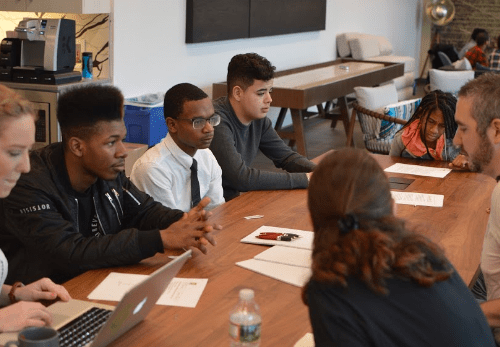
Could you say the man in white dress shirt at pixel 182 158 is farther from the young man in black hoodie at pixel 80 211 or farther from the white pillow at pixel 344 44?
the white pillow at pixel 344 44

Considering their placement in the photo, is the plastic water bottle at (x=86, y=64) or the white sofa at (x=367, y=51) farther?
the white sofa at (x=367, y=51)

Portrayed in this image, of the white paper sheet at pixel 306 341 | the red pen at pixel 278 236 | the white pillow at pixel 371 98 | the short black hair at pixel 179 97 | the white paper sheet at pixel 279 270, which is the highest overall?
the short black hair at pixel 179 97

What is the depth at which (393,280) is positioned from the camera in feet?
5.02

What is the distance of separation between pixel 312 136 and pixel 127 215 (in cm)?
627

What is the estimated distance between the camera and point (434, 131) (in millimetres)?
4422

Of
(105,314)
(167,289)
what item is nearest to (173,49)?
(167,289)

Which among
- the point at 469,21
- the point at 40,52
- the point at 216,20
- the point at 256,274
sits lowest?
the point at 256,274

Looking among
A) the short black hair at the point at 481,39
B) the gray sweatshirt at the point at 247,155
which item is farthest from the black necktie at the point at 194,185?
the short black hair at the point at 481,39

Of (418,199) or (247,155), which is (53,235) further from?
(247,155)

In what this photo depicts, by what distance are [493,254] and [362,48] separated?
26.8 feet

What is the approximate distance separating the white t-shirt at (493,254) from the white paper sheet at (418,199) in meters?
0.99

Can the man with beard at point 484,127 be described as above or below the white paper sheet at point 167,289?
above

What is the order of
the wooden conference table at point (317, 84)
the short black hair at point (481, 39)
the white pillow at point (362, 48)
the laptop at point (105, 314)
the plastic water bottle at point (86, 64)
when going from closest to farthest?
1. the laptop at point (105, 314)
2. the plastic water bottle at point (86, 64)
3. the wooden conference table at point (317, 84)
4. the white pillow at point (362, 48)
5. the short black hair at point (481, 39)

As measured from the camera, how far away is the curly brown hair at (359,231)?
150 centimetres
